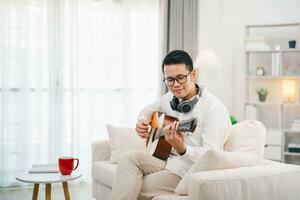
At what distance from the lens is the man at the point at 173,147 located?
9.33ft

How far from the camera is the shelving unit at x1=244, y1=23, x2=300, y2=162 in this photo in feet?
16.8

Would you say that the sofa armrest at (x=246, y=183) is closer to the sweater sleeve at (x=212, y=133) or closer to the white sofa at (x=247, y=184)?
the white sofa at (x=247, y=184)

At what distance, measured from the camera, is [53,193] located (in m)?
4.54

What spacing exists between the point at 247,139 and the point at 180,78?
54 centimetres

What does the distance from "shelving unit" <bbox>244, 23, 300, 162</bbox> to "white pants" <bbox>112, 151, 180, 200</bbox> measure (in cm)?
249

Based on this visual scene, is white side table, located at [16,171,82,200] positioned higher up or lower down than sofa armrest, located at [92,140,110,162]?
lower down

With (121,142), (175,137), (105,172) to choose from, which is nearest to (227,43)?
(121,142)

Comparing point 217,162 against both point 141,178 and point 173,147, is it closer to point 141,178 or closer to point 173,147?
point 173,147

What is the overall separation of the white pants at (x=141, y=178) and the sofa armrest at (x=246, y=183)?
43 cm

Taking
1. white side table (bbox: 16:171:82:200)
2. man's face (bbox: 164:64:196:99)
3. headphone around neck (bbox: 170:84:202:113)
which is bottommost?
white side table (bbox: 16:171:82:200)

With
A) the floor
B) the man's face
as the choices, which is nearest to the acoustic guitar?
the man's face

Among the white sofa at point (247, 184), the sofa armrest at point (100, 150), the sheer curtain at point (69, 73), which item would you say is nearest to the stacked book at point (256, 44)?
the sheer curtain at point (69, 73)

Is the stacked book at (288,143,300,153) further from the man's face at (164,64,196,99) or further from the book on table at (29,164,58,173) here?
the book on table at (29,164,58,173)

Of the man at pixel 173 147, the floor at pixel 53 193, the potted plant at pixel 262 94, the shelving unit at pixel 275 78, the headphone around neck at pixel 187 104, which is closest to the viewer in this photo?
the man at pixel 173 147
